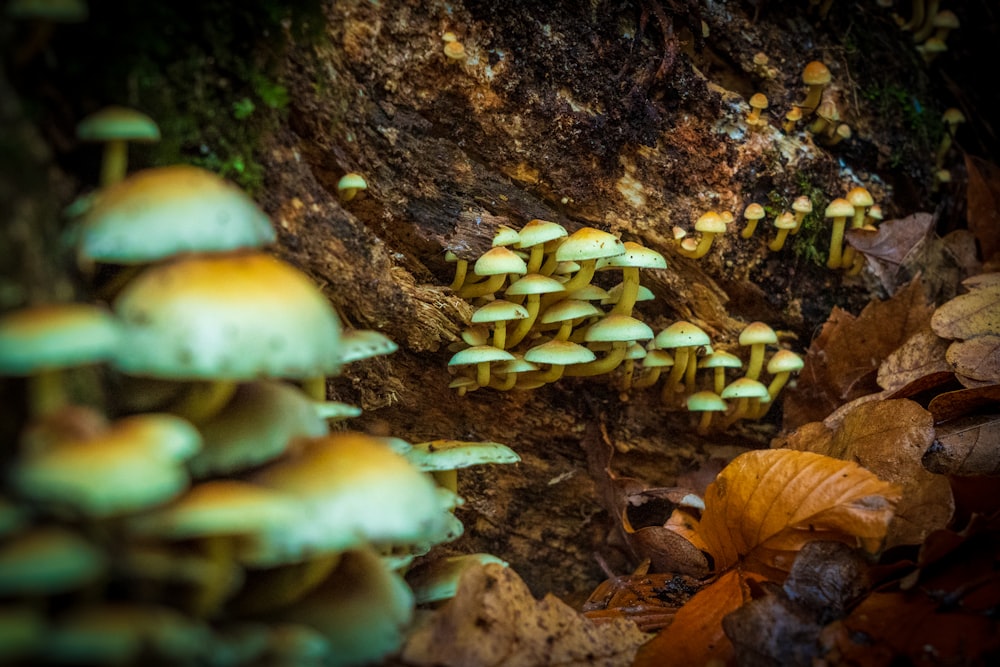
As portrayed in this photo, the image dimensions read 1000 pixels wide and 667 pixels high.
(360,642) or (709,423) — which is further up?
(360,642)

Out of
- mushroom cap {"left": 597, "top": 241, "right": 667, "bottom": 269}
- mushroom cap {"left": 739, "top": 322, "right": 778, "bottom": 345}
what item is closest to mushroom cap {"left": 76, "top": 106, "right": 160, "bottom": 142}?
mushroom cap {"left": 597, "top": 241, "right": 667, "bottom": 269}

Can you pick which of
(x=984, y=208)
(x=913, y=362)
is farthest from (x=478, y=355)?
(x=984, y=208)

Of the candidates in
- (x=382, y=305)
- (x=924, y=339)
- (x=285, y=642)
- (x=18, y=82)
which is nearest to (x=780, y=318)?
(x=924, y=339)

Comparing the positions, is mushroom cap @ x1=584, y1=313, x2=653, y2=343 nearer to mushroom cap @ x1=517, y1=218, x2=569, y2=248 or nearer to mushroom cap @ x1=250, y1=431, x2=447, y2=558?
mushroom cap @ x1=517, y1=218, x2=569, y2=248

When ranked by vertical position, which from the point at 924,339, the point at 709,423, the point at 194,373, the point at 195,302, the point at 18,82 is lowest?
the point at 709,423

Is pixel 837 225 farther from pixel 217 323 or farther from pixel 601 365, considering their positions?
pixel 217 323

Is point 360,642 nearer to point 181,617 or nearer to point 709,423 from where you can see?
point 181,617
